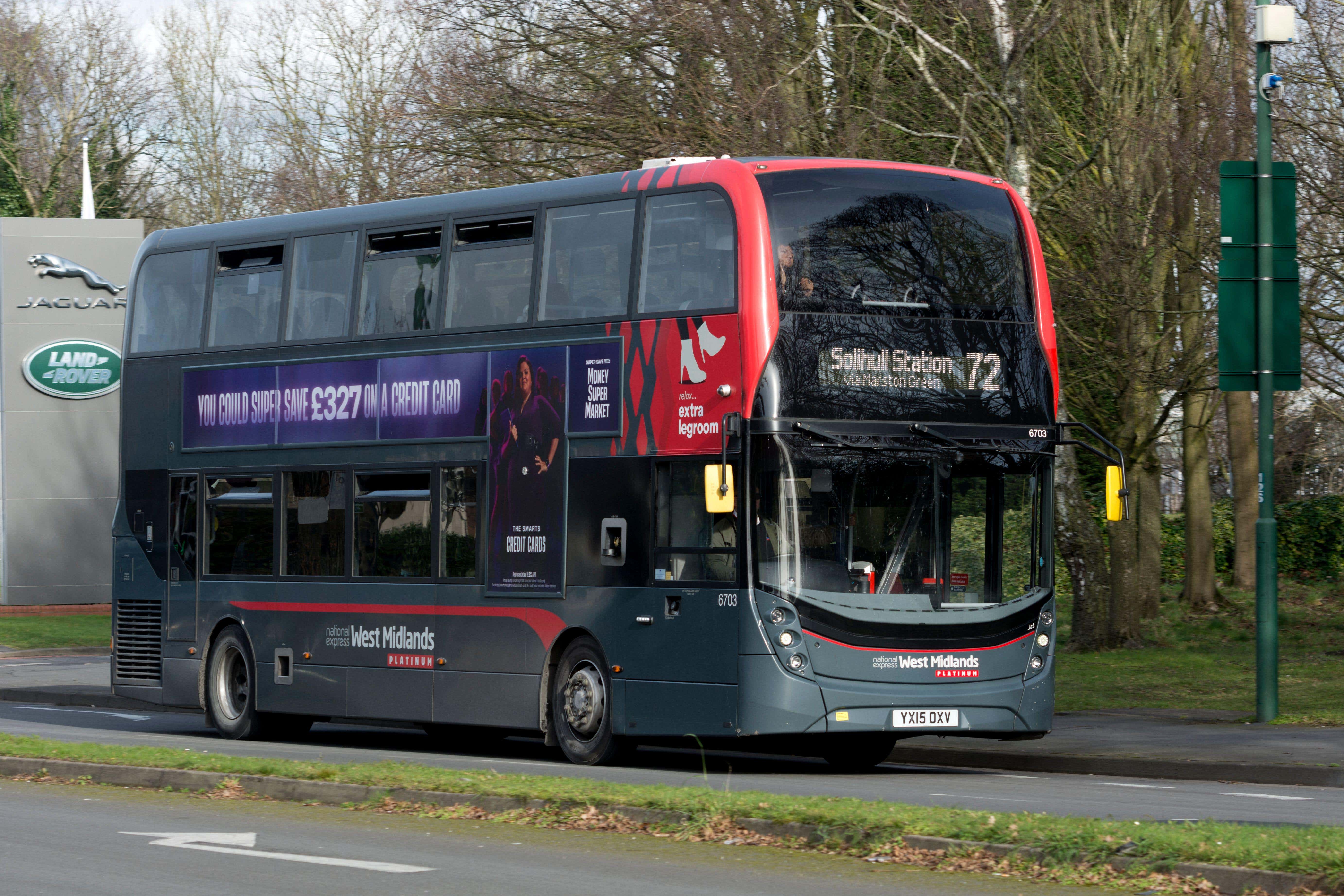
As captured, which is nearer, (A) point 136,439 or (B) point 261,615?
(B) point 261,615

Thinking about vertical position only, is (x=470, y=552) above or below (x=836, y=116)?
below

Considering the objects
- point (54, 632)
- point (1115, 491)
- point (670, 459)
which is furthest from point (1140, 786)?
point (54, 632)

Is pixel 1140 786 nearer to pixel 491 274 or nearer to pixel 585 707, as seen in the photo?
pixel 585 707

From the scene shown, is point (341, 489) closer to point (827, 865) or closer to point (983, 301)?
point (983, 301)

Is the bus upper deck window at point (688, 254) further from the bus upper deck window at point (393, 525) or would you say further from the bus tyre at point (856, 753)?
the bus tyre at point (856, 753)

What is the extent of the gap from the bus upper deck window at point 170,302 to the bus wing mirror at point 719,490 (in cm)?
734

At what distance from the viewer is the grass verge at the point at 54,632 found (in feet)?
113

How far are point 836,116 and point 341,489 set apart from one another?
9034 mm

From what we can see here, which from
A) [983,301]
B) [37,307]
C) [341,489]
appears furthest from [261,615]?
[37,307]

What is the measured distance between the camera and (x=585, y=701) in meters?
15.0

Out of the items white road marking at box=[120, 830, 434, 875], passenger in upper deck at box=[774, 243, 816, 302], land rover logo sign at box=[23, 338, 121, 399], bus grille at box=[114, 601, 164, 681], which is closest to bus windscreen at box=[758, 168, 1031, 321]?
passenger in upper deck at box=[774, 243, 816, 302]

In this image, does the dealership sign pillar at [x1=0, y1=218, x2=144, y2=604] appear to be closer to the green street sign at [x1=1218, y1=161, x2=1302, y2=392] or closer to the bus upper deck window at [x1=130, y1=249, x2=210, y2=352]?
the bus upper deck window at [x1=130, y1=249, x2=210, y2=352]

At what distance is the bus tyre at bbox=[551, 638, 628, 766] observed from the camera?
14.8 m

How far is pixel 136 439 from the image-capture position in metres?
19.2
